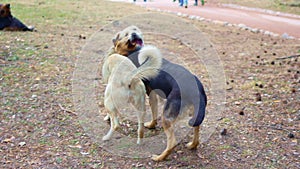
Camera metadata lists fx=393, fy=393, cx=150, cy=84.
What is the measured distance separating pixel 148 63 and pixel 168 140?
683 mm

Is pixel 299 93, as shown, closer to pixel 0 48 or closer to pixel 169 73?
pixel 169 73

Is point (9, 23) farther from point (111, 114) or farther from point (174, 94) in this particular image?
point (174, 94)

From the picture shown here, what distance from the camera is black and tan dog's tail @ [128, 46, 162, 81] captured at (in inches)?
131

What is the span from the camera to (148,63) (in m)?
3.36

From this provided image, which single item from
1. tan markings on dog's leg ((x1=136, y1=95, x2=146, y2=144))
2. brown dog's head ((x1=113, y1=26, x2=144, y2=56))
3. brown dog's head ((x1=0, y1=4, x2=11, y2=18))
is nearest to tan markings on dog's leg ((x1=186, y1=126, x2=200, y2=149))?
tan markings on dog's leg ((x1=136, y1=95, x2=146, y2=144))

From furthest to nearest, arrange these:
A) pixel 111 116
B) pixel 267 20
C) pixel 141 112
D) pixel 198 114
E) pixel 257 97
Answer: pixel 267 20 < pixel 257 97 < pixel 111 116 < pixel 141 112 < pixel 198 114

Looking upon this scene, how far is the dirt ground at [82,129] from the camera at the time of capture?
11.4ft

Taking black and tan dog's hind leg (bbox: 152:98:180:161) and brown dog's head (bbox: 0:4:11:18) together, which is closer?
black and tan dog's hind leg (bbox: 152:98:180:161)

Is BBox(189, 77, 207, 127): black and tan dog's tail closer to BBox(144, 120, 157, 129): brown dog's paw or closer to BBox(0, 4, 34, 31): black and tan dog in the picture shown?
BBox(144, 120, 157, 129): brown dog's paw

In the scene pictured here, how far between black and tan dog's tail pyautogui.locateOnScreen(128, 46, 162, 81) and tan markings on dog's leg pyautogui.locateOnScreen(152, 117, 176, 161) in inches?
16.8

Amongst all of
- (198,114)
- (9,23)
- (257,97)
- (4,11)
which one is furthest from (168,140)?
(4,11)

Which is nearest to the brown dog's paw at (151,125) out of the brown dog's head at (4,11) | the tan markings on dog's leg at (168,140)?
the tan markings on dog's leg at (168,140)

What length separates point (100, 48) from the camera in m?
7.36

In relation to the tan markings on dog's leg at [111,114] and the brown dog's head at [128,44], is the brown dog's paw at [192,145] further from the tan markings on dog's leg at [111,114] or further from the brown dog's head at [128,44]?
the brown dog's head at [128,44]
